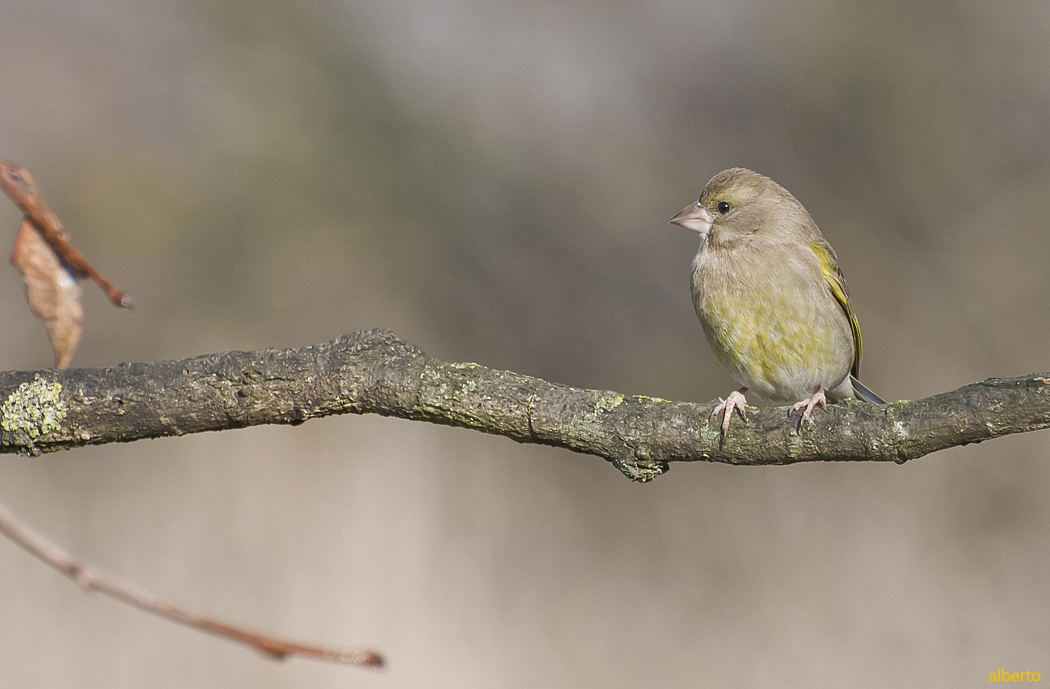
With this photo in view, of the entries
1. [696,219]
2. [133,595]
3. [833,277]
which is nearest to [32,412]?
[133,595]

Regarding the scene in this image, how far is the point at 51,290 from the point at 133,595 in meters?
1.10

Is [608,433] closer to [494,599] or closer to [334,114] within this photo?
[494,599]

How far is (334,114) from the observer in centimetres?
891

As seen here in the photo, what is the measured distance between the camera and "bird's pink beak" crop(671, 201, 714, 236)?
187 inches

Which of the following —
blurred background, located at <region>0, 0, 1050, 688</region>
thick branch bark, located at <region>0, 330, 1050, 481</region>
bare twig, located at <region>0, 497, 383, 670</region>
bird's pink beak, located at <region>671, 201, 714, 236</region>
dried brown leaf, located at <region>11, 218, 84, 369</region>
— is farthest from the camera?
blurred background, located at <region>0, 0, 1050, 688</region>

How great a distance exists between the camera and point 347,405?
241cm

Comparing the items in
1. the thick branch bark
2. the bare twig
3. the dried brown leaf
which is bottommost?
the bare twig

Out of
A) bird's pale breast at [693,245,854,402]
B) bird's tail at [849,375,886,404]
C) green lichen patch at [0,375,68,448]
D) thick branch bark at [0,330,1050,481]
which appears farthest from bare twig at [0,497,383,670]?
bird's tail at [849,375,886,404]

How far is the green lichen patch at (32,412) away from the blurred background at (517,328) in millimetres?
4074

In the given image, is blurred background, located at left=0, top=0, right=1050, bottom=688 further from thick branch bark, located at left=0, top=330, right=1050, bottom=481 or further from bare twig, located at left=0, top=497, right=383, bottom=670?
bare twig, located at left=0, top=497, right=383, bottom=670

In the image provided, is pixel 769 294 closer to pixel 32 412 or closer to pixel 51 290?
pixel 32 412

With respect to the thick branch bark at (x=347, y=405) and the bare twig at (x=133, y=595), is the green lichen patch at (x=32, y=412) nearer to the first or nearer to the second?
the thick branch bark at (x=347, y=405)

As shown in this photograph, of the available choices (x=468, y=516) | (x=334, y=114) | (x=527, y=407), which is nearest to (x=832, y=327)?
(x=527, y=407)

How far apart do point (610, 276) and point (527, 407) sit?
20.7 ft
